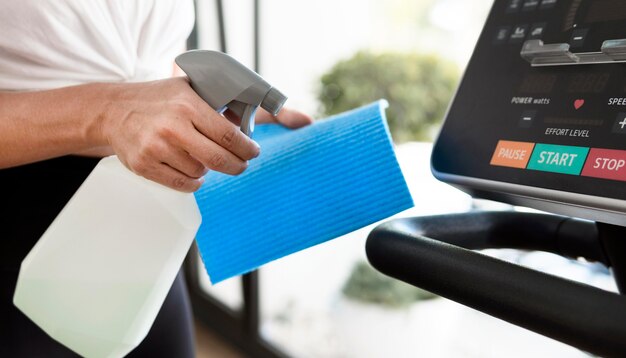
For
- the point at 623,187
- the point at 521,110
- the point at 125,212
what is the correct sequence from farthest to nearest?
1. the point at 125,212
2. the point at 521,110
3. the point at 623,187

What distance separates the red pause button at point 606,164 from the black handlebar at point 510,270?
0.11 metres

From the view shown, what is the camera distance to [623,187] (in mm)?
447

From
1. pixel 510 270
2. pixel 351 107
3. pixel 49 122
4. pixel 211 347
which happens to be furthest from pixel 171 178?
pixel 211 347

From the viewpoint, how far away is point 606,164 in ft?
1.52

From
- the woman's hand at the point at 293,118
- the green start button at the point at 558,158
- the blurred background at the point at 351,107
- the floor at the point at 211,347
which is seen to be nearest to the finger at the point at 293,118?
the woman's hand at the point at 293,118

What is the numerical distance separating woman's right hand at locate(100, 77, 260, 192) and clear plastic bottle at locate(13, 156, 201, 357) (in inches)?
4.4

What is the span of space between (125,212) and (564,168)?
468 millimetres

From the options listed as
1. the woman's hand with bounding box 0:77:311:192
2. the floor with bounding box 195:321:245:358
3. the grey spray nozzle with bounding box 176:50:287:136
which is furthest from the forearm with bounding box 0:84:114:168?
the floor with bounding box 195:321:245:358

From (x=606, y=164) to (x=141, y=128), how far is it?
1.30 feet

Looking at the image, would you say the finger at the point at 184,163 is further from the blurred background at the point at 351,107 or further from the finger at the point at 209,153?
the blurred background at the point at 351,107

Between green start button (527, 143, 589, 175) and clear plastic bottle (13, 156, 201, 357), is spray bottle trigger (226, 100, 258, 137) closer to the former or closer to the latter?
clear plastic bottle (13, 156, 201, 357)

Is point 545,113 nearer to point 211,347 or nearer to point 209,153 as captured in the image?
point 209,153

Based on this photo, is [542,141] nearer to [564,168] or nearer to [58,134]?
[564,168]

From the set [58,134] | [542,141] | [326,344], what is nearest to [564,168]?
[542,141]
